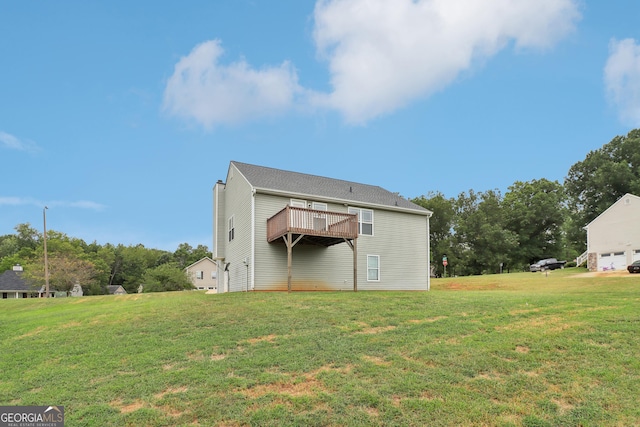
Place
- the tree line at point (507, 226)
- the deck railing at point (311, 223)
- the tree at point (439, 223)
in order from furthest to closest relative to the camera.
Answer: the tree at point (439, 223) → the tree line at point (507, 226) → the deck railing at point (311, 223)

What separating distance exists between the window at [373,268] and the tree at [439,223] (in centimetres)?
3159

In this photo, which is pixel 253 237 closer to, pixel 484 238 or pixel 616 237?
pixel 616 237

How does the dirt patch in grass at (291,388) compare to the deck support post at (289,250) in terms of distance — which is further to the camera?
the deck support post at (289,250)

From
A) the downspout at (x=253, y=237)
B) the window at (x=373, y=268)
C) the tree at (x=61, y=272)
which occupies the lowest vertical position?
the tree at (x=61, y=272)

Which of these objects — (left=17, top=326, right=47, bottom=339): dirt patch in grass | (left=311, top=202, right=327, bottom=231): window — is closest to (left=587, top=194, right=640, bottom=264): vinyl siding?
(left=311, top=202, right=327, bottom=231): window

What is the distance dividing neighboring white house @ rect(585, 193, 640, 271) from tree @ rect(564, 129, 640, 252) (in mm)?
8846

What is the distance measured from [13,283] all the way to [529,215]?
62.1 metres

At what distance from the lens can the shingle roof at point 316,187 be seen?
62.2ft

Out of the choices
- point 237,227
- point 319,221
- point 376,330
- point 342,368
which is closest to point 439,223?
point 237,227

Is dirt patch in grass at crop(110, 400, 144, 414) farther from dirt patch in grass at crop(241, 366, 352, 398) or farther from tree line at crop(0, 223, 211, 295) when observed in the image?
tree line at crop(0, 223, 211, 295)

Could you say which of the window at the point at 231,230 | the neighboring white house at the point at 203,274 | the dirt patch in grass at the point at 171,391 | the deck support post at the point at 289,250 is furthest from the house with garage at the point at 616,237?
the neighboring white house at the point at 203,274

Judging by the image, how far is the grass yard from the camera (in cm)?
480

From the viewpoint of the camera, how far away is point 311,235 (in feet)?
54.4

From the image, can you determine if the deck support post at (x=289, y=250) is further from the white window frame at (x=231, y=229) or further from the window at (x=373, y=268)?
the window at (x=373, y=268)
